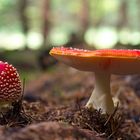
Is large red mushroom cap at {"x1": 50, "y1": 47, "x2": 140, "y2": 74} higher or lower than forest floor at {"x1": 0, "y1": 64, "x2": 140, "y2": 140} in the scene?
higher

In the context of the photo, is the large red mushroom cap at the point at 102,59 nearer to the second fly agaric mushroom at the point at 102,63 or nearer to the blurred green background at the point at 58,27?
the second fly agaric mushroom at the point at 102,63

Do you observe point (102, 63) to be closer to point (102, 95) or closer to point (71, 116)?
point (102, 95)

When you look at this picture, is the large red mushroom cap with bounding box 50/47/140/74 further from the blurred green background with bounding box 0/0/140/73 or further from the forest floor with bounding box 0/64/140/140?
the blurred green background with bounding box 0/0/140/73

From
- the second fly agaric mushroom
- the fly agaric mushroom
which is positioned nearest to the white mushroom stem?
the second fly agaric mushroom

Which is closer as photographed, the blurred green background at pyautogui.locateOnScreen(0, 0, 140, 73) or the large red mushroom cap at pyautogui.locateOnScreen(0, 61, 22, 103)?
the large red mushroom cap at pyautogui.locateOnScreen(0, 61, 22, 103)

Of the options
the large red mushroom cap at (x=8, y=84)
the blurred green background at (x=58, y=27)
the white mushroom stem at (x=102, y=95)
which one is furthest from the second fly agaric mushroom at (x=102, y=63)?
the blurred green background at (x=58, y=27)

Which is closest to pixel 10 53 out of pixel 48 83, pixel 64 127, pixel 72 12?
pixel 48 83

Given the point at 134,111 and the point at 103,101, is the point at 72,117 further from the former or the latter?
the point at 134,111
